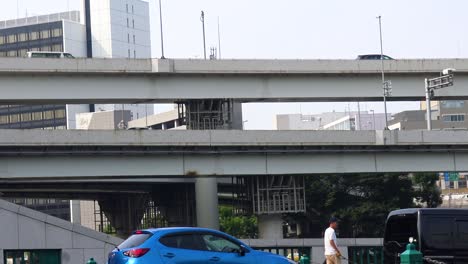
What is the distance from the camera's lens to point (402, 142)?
1896 inches

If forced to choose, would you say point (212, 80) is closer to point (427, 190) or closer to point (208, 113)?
point (208, 113)

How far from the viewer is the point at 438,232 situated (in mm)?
22812

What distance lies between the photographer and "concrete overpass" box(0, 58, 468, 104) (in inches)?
1895

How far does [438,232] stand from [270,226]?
1285 inches

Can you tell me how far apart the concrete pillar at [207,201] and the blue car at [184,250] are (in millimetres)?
35837

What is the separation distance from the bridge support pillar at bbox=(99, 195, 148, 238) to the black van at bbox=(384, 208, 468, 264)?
198 feet

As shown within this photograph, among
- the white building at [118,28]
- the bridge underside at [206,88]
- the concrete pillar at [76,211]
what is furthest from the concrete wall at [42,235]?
the white building at [118,28]

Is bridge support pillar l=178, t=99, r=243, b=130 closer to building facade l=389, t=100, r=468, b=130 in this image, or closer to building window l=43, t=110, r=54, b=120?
building facade l=389, t=100, r=468, b=130

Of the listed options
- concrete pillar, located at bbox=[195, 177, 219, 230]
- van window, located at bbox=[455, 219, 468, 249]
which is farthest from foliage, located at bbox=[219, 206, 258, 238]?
van window, located at bbox=[455, 219, 468, 249]

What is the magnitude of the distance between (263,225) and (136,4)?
430ft

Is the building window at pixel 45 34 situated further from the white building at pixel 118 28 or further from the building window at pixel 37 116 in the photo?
the building window at pixel 37 116

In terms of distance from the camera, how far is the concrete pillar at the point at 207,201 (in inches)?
2175

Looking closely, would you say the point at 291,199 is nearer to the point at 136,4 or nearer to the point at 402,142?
the point at 402,142

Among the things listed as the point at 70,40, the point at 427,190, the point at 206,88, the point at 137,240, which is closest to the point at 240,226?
the point at 427,190
